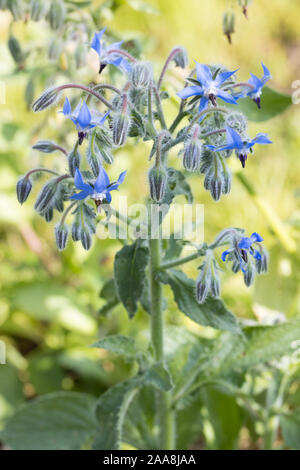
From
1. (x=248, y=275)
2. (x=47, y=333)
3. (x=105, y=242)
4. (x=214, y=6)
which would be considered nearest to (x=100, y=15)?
(x=105, y=242)

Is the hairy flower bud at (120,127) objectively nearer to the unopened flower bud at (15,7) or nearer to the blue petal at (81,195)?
the blue petal at (81,195)

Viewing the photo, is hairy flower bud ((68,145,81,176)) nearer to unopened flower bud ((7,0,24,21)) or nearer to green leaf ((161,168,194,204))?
green leaf ((161,168,194,204))

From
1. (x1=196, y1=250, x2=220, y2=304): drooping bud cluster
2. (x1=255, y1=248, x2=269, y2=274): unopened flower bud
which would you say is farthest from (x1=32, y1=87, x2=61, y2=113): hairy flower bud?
(x1=255, y1=248, x2=269, y2=274): unopened flower bud

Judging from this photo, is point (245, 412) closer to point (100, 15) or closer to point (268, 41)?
point (100, 15)

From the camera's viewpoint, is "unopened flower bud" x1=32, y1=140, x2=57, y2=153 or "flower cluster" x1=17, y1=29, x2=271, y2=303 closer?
"flower cluster" x1=17, y1=29, x2=271, y2=303

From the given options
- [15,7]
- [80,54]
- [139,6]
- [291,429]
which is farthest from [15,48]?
[291,429]
